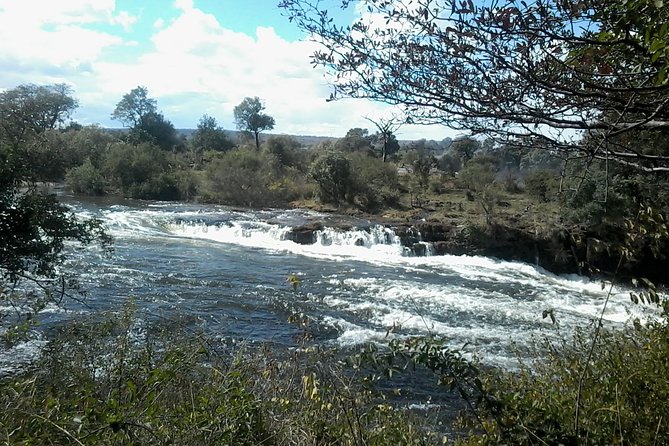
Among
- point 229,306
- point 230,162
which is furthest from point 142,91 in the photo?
point 229,306

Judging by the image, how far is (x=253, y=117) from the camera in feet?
186

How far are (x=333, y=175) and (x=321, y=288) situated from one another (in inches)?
657

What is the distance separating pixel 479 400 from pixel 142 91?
6488 cm

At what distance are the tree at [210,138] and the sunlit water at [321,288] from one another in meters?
31.6

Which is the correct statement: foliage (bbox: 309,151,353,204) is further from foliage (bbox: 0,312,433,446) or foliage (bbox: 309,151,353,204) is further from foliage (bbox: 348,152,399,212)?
foliage (bbox: 0,312,433,446)

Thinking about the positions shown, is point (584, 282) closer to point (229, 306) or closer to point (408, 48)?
point (229, 306)

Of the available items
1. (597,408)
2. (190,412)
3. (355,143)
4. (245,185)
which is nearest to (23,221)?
(190,412)

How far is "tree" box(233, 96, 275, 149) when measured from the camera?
56.6 m

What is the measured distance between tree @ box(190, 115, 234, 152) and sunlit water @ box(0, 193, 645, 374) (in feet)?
104

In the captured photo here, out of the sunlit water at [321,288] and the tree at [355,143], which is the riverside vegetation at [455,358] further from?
the tree at [355,143]

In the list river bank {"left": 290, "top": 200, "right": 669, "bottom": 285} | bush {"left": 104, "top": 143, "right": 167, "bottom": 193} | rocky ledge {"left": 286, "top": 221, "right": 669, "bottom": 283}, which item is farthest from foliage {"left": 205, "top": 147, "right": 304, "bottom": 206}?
rocky ledge {"left": 286, "top": 221, "right": 669, "bottom": 283}

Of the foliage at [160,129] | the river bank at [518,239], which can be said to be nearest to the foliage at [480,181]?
the river bank at [518,239]

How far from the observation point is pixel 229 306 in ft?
38.7

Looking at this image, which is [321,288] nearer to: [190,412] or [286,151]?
[190,412]
